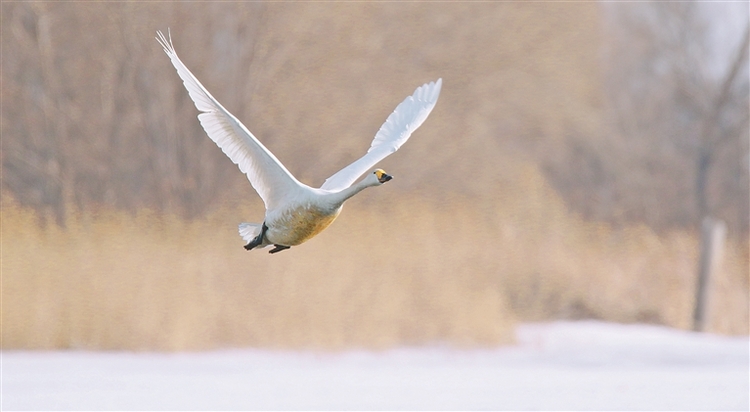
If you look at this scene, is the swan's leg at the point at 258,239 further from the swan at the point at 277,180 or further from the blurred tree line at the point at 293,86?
the blurred tree line at the point at 293,86

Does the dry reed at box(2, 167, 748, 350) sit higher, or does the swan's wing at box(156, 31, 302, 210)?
the dry reed at box(2, 167, 748, 350)

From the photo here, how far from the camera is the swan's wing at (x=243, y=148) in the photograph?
464 centimetres

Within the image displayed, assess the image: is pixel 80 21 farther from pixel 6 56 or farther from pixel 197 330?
pixel 197 330

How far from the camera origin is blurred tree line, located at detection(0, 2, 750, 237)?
13.0 meters

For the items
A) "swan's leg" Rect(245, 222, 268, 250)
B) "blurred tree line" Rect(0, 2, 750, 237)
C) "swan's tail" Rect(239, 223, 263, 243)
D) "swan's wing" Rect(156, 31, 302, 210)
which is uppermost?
"blurred tree line" Rect(0, 2, 750, 237)

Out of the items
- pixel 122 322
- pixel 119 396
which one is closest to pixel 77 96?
pixel 122 322

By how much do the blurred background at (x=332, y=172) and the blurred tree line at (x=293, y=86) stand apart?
3cm

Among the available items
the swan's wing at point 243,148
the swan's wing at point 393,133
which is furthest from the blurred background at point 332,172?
the swan's wing at point 243,148

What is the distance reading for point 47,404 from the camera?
742 cm

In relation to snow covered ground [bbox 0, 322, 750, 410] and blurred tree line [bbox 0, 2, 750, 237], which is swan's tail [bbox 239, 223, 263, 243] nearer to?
snow covered ground [bbox 0, 322, 750, 410]

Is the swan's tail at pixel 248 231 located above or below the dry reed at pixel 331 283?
below

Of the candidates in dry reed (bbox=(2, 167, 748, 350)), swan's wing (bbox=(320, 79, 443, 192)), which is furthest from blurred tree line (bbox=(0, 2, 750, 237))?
swan's wing (bbox=(320, 79, 443, 192))

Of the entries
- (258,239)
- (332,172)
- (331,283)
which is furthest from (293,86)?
(258,239)

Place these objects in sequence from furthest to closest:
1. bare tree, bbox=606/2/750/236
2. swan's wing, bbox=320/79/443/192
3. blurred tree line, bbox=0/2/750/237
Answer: bare tree, bbox=606/2/750/236, blurred tree line, bbox=0/2/750/237, swan's wing, bbox=320/79/443/192
